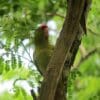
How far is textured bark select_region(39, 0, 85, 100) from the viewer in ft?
4.71

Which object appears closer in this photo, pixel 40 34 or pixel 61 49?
pixel 61 49

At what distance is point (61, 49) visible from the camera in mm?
1455

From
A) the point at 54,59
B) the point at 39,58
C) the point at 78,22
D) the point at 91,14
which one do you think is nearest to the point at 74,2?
the point at 78,22

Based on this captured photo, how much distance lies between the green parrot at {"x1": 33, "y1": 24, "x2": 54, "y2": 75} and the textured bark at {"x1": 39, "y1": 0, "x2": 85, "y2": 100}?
0.23 meters

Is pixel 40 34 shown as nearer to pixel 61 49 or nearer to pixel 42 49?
pixel 42 49

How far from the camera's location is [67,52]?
147 cm

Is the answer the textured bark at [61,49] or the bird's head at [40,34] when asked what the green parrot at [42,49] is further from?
the textured bark at [61,49]

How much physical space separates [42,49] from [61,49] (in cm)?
30

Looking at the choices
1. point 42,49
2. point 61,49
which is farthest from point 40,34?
point 61,49

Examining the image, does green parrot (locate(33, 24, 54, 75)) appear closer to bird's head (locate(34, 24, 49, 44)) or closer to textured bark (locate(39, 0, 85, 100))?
bird's head (locate(34, 24, 49, 44))

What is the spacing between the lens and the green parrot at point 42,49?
1.70m

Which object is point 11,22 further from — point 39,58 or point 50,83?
point 50,83

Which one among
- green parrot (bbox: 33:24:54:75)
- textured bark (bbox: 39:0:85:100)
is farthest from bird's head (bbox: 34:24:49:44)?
textured bark (bbox: 39:0:85:100)

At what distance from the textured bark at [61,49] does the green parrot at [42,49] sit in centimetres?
23
